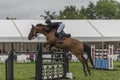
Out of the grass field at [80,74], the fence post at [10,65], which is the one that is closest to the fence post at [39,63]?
the fence post at [10,65]

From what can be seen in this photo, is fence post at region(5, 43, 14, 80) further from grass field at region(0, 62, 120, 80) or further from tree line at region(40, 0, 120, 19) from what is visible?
tree line at region(40, 0, 120, 19)

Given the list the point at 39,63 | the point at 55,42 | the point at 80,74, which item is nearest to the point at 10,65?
the point at 39,63

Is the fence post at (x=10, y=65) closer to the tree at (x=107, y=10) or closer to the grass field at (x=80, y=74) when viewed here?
the grass field at (x=80, y=74)

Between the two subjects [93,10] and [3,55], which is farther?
[93,10]

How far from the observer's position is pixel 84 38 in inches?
1679

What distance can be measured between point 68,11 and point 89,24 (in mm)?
53853

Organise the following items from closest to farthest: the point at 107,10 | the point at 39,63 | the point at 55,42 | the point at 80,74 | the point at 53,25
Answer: the point at 39,63 → the point at 55,42 → the point at 53,25 → the point at 80,74 → the point at 107,10

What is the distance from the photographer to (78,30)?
43.7m

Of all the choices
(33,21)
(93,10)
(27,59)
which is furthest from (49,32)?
(93,10)

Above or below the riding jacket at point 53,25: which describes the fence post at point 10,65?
below

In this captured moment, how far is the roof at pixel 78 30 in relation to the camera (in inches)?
1570

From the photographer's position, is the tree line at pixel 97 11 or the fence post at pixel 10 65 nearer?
the fence post at pixel 10 65

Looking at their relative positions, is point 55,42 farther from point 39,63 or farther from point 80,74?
point 80,74

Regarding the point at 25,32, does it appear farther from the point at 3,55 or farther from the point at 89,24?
the point at 89,24
